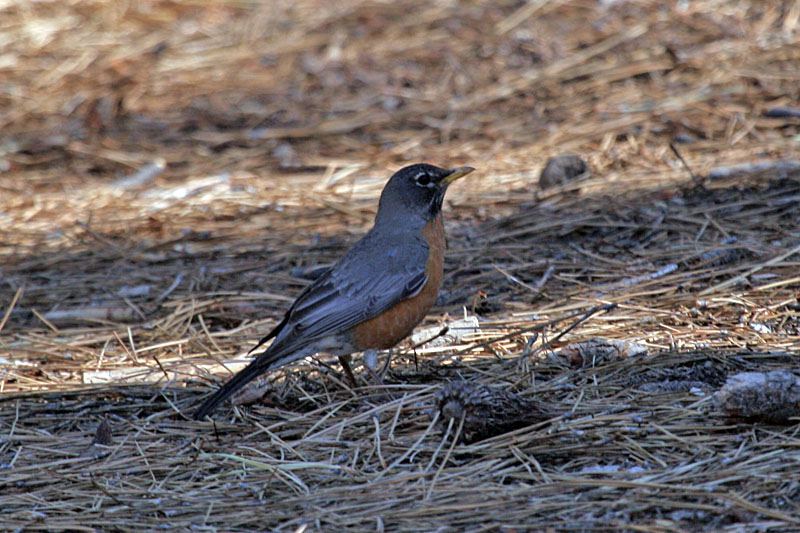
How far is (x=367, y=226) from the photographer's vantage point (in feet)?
21.5

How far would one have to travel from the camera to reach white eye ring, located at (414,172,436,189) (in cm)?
499

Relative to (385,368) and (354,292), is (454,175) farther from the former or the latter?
(385,368)

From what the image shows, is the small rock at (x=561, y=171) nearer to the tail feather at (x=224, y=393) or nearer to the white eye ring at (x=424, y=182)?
the white eye ring at (x=424, y=182)

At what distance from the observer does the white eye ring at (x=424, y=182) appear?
499cm

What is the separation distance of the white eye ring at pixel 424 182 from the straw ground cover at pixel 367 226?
2.32ft

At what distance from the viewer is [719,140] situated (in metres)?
7.03

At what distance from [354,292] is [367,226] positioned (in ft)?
7.12

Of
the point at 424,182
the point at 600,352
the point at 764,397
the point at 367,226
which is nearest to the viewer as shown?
the point at 764,397

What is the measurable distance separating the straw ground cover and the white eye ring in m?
0.71

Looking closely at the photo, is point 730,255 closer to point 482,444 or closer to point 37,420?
point 482,444

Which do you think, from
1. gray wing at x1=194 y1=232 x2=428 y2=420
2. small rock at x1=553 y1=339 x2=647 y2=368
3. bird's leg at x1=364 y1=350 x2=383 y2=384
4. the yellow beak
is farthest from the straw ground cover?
the yellow beak

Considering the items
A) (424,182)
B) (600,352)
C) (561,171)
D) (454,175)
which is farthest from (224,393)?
(561,171)

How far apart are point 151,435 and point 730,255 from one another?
3.23 m

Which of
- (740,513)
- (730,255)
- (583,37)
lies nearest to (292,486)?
(740,513)
